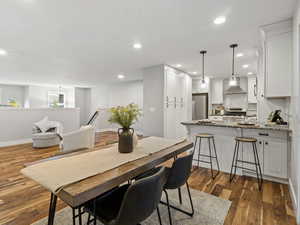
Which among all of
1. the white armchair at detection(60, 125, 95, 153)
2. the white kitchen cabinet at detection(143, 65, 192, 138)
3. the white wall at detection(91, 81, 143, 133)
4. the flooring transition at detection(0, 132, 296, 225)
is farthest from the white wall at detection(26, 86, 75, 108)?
the white kitchen cabinet at detection(143, 65, 192, 138)

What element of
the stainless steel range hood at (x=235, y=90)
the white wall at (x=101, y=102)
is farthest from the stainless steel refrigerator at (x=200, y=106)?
the white wall at (x=101, y=102)

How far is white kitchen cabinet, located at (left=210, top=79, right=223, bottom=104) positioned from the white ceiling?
8.69 ft

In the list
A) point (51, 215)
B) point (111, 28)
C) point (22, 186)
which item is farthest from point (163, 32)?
point (22, 186)

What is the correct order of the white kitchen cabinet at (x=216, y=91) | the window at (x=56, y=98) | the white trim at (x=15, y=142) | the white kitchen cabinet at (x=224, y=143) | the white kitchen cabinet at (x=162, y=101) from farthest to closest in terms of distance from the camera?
the window at (x=56, y=98) → the white kitchen cabinet at (x=216, y=91) → the white trim at (x=15, y=142) → the white kitchen cabinet at (x=162, y=101) → the white kitchen cabinet at (x=224, y=143)

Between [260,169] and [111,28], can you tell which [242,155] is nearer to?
[260,169]

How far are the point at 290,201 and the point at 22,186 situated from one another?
3970mm

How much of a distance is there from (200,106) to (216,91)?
94 cm

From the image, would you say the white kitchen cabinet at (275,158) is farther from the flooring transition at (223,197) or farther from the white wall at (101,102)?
the white wall at (101,102)

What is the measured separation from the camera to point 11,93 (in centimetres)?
832

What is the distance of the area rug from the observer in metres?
1.75

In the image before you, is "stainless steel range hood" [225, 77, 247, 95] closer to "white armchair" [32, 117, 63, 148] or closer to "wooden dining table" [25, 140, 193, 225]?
"wooden dining table" [25, 140, 193, 225]

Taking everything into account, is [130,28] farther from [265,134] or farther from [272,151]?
[272,151]

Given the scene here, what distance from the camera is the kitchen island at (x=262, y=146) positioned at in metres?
2.57

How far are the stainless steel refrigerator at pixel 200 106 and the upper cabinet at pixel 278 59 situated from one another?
14.3 feet
